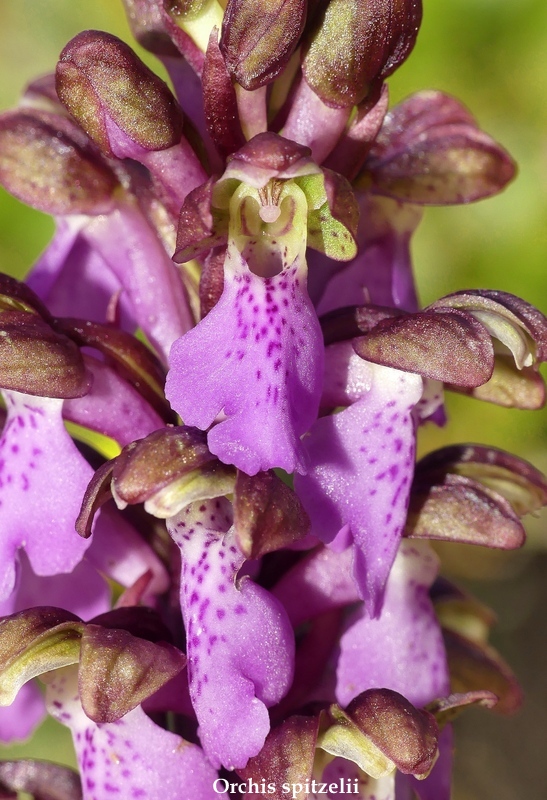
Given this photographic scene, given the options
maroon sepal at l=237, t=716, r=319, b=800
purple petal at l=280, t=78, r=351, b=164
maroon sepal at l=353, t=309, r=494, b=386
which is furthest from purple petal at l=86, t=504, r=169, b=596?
purple petal at l=280, t=78, r=351, b=164

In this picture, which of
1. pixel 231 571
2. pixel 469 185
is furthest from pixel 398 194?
pixel 231 571

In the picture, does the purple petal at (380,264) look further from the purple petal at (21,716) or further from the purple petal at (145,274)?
the purple petal at (21,716)

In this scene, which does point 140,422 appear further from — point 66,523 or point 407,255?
point 407,255

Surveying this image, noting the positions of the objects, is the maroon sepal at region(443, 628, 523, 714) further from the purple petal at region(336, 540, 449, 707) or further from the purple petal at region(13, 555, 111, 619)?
the purple petal at region(13, 555, 111, 619)

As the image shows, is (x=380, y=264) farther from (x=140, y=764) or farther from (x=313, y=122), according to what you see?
(x=140, y=764)

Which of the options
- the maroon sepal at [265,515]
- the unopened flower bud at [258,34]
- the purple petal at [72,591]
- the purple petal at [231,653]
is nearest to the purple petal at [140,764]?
the purple petal at [231,653]

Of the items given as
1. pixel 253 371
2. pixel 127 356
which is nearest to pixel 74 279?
pixel 127 356
